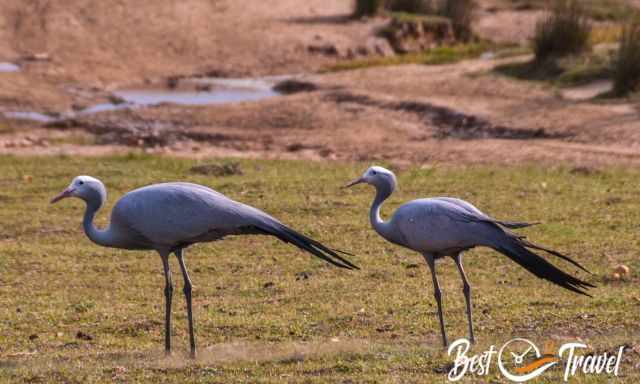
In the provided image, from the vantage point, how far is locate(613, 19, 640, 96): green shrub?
16.8 metres

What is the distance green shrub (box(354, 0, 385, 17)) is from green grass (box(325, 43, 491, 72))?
2338mm

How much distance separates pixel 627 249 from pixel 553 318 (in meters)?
2.29

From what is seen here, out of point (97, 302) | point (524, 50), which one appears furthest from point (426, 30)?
point (97, 302)

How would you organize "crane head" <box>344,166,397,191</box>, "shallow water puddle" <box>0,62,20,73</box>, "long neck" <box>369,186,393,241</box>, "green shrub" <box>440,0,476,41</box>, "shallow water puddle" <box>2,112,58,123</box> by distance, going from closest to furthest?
1. "long neck" <box>369,186,393,241</box>
2. "crane head" <box>344,166,397,191</box>
3. "shallow water puddle" <box>2,112,58,123</box>
4. "shallow water puddle" <box>0,62,20,73</box>
5. "green shrub" <box>440,0,476,41</box>

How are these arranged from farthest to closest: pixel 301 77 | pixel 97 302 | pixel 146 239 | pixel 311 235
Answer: pixel 301 77, pixel 311 235, pixel 97 302, pixel 146 239

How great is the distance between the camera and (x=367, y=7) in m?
24.8

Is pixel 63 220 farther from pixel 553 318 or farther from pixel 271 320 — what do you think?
pixel 553 318

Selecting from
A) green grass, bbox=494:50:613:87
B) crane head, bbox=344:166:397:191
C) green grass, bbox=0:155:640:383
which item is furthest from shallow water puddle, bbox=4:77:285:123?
crane head, bbox=344:166:397:191

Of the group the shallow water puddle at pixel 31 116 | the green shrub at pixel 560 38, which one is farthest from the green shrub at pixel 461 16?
the shallow water puddle at pixel 31 116

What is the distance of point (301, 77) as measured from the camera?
2102cm

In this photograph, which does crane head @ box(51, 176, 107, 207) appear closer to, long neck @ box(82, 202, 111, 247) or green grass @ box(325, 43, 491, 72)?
long neck @ box(82, 202, 111, 247)

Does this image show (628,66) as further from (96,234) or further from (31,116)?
(96,234)

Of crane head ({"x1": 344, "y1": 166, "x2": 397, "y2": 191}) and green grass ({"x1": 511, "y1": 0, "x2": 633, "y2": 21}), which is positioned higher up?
crane head ({"x1": 344, "y1": 166, "x2": 397, "y2": 191})

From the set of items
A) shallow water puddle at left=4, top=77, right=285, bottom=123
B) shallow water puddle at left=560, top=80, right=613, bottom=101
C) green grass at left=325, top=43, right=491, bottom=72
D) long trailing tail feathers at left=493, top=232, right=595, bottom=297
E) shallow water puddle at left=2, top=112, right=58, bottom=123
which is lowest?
shallow water puddle at left=4, top=77, right=285, bottom=123
